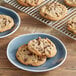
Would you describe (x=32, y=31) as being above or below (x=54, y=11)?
below

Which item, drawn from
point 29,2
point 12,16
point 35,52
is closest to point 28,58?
point 35,52

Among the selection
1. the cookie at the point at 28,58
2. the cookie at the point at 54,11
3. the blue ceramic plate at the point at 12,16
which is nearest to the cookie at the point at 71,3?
the cookie at the point at 54,11

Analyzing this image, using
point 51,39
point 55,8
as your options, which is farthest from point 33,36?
point 55,8

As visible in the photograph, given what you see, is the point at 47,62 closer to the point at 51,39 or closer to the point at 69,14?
the point at 51,39

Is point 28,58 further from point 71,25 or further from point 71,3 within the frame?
point 71,3

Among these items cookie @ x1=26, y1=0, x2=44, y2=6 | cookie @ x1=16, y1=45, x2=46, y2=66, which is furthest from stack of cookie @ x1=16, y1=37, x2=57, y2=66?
cookie @ x1=26, y1=0, x2=44, y2=6

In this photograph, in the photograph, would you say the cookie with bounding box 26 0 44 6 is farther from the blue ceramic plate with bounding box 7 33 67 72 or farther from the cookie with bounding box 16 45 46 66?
the cookie with bounding box 16 45 46 66

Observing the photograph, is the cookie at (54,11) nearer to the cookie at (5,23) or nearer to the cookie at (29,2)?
the cookie at (29,2)
